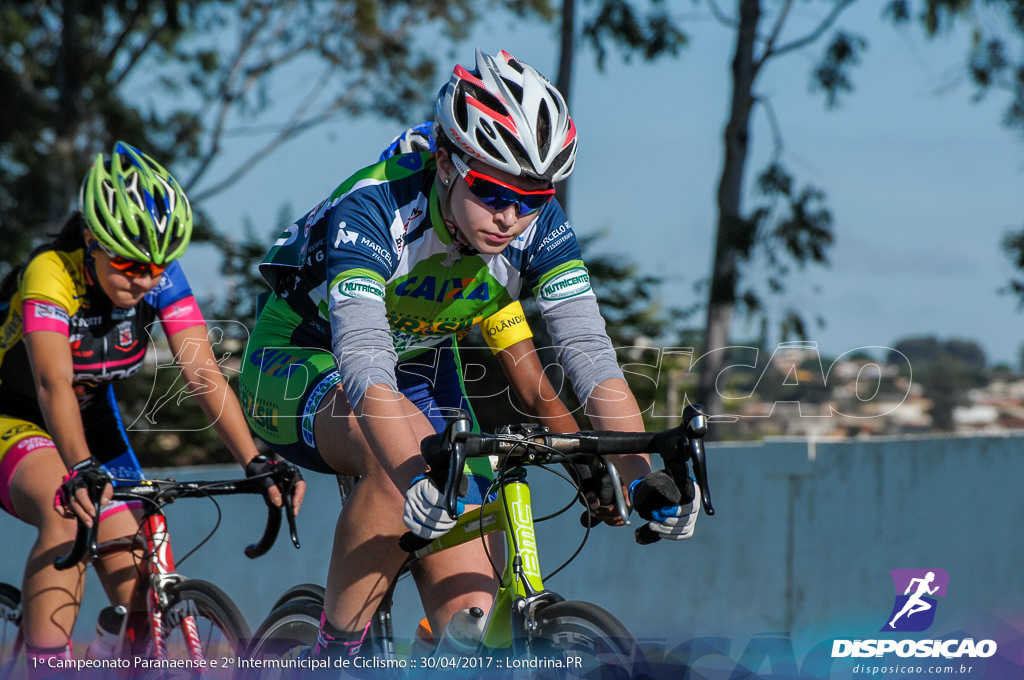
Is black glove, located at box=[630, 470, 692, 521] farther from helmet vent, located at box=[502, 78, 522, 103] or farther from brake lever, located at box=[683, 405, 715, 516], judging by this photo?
helmet vent, located at box=[502, 78, 522, 103]

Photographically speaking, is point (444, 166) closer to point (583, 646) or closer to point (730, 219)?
point (583, 646)

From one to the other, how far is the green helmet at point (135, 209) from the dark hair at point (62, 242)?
0.63 ft

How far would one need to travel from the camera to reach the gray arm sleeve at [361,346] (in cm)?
299

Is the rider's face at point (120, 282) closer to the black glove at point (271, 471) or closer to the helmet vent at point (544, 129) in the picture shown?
the black glove at point (271, 471)

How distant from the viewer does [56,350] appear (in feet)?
13.8

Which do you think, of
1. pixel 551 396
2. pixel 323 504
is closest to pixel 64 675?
pixel 551 396

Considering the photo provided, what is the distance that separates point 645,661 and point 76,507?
2189 mm

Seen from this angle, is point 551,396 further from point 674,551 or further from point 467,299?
point 674,551

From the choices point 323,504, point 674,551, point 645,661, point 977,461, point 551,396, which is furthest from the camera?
point 323,504

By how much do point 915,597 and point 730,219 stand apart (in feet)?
20.1

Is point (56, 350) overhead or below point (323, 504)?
overhead

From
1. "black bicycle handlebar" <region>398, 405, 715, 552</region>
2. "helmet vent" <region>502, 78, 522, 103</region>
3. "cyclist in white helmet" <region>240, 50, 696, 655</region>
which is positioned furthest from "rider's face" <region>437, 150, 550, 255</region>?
"black bicycle handlebar" <region>398, 405, 715, 552</region>

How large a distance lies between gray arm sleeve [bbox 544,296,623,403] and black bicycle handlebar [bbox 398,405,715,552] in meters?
0.45

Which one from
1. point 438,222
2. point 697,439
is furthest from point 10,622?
point 697,439
